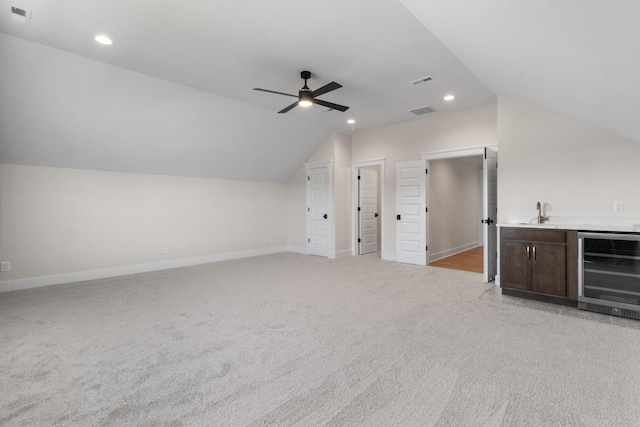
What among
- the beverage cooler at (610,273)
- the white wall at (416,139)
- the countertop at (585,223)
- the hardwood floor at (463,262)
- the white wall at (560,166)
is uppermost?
the white wall at (416,139)

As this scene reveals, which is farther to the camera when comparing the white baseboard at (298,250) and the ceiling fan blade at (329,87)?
the white baseboard at (298,250)

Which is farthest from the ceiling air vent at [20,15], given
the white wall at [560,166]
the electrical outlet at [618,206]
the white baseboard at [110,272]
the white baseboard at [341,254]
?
the electrical outlet at [618,206]

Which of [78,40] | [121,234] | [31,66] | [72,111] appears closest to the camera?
[78,40]

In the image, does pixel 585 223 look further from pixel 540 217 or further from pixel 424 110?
pixel 424 110

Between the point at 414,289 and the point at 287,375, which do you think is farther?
the point at 414,289

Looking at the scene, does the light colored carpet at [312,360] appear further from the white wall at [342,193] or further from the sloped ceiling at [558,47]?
the white wall at [342,193]

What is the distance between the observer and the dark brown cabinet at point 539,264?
3408 mm

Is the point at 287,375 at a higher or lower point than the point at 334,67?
lower

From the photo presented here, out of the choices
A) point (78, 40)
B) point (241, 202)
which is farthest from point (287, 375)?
point (241, 202)

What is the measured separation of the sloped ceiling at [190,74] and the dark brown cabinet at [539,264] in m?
2.17

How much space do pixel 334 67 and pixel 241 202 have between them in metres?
4.14

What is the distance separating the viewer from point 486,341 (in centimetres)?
257

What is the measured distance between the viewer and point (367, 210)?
295 inches

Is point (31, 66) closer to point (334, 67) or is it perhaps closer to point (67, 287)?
point (67, 287)
